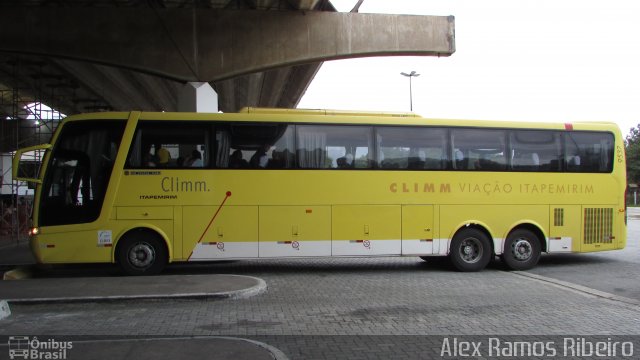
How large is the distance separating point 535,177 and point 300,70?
655 inches

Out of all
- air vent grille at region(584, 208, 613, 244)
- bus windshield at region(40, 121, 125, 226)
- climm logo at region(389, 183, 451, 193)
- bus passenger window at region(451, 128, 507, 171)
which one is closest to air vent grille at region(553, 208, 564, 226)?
air vent grille at region(584, 208, 613, 244)

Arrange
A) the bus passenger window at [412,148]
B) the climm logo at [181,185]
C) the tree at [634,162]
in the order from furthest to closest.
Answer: the tree at [634,162], the bus passenger window at [412,148], the climm logo at [181,185]

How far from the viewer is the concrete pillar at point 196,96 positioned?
18.5 metres

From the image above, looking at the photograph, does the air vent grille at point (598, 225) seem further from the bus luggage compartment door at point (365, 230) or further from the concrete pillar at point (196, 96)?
the concrete pillar at point (196, 96)

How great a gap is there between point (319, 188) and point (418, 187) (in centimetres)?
224

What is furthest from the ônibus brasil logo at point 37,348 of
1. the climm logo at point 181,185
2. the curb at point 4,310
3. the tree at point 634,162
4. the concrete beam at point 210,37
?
the tree at point 634,162

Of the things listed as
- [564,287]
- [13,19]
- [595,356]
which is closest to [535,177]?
[564,287]

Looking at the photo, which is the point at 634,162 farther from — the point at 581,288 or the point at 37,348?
the point at 37,348

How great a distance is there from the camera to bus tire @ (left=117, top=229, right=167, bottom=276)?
10.8 m

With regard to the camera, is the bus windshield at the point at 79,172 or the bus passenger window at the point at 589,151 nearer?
the bus windshield at the point at 79,172

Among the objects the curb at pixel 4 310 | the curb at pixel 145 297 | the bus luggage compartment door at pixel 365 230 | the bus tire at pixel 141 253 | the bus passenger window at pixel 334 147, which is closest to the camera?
the curb at pixel 4 310

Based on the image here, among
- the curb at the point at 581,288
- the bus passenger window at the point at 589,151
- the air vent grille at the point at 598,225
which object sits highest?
the bus passenger window at the point at 589,151

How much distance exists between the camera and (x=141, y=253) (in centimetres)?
1095

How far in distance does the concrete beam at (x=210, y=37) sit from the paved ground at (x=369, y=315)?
9.40 m
